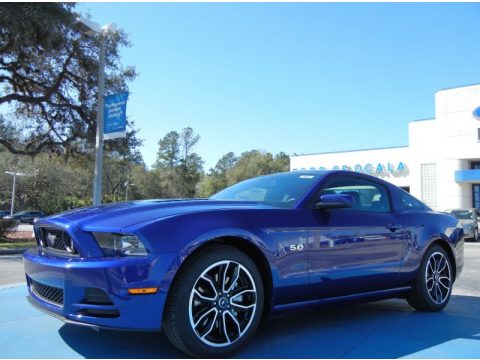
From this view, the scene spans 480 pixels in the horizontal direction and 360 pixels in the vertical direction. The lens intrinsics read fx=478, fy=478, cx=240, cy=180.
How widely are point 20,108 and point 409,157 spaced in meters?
33.3

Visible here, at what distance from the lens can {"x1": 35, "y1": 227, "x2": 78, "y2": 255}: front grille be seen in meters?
3.36

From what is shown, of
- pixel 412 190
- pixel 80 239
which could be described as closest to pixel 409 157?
pixel 412 190

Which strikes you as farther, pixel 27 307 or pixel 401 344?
pixel 27 307

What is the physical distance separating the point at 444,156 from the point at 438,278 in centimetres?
3867

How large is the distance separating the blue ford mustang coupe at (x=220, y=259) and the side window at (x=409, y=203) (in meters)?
0.33

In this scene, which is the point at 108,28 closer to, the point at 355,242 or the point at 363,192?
the point at 363,192

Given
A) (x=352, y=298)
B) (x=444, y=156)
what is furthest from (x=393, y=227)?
(x=444, y=156)

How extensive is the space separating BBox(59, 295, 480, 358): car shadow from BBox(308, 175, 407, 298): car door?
0.97 ft

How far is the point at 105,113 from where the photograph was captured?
13.4m

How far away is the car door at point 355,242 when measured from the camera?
13.1ft

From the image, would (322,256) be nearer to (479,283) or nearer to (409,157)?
(479,283)

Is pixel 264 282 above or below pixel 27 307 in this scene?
above

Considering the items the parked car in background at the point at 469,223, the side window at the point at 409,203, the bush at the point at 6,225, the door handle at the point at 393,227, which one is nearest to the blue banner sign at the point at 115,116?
the bush at the point at 6,225

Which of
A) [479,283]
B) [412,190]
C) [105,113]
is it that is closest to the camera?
[479,283]
